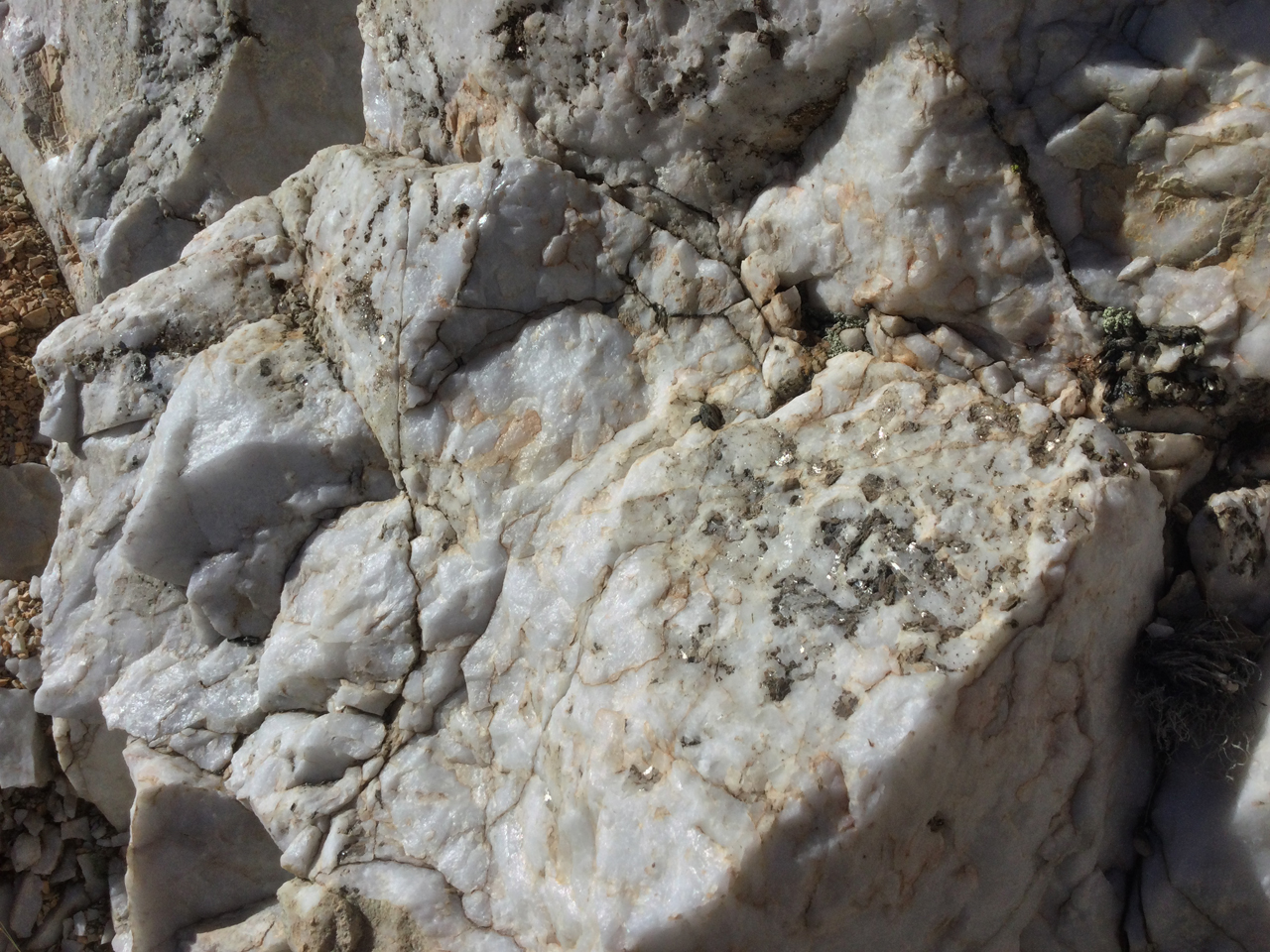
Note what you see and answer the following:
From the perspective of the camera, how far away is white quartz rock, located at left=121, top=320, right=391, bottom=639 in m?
3.14

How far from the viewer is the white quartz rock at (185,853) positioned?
3.13 meters

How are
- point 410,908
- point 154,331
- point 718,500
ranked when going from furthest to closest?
point 154,331 → point 410,908 → point 718,500

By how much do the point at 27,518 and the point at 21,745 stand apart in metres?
1.23

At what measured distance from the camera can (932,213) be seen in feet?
8.13

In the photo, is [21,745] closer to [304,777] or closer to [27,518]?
[27,518]

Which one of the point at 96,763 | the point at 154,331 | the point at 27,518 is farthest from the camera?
the point at 27,518

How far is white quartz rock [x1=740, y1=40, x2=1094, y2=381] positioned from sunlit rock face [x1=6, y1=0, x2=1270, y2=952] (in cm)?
1

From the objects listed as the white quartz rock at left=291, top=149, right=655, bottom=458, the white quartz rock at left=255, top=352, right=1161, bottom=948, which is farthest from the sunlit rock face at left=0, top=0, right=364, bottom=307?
the white quartz rock at left=255, top=352, right=1161, bottom=948

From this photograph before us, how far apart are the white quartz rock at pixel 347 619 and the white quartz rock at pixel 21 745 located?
166 centimetres

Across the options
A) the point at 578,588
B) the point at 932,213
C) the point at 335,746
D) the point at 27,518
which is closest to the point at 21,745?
the point at 27,518

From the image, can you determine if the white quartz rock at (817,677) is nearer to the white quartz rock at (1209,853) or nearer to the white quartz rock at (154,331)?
the white quartz rock at (1209,853)

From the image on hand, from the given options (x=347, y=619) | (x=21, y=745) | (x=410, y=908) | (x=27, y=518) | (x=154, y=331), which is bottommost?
(x=21, y=745)

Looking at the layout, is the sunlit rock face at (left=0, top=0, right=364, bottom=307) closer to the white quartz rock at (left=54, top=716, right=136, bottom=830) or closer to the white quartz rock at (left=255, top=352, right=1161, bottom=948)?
the white quartz rock at (left=54, top=716, right=136, bottom=830)

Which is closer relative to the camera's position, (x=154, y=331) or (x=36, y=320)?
(x=154, y=331)
